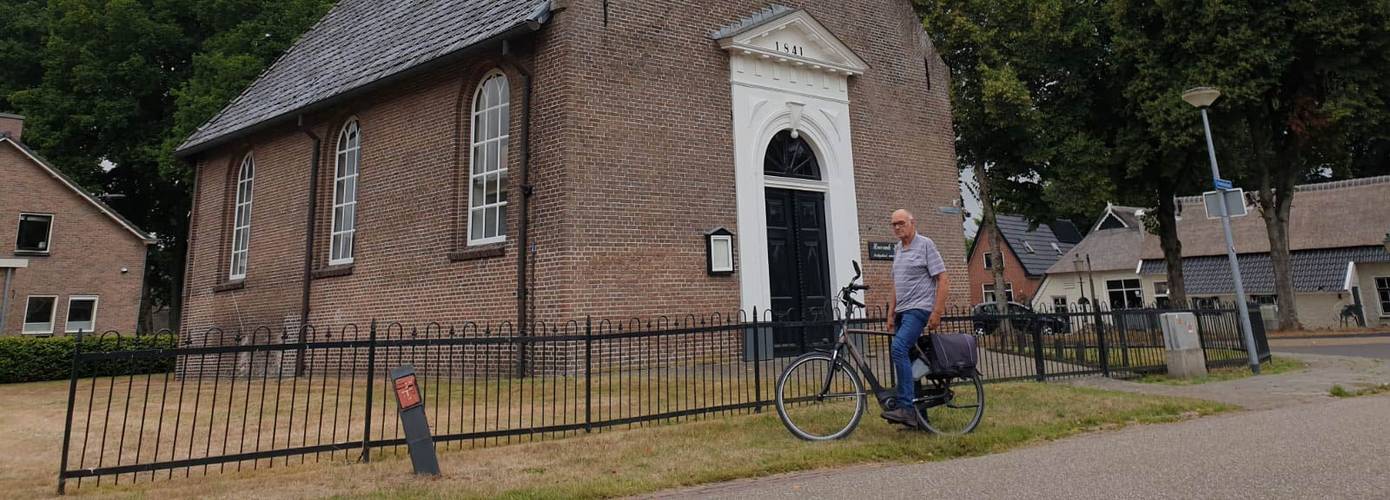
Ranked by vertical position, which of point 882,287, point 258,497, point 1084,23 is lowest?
point 258,497

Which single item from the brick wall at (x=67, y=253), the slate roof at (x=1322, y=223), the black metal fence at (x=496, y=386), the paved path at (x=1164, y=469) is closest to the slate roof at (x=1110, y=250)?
the slate roof at (x=1322, y=223)

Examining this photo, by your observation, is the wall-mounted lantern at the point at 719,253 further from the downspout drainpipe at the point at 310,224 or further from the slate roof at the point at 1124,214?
the slate roof at the point at 1124,214

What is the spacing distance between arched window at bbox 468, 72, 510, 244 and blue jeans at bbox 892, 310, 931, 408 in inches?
306

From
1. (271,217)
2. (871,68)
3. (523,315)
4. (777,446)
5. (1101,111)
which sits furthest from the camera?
(1101,111)

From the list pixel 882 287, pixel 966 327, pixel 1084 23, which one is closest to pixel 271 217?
pixel 882 287

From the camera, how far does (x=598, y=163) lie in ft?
36.0

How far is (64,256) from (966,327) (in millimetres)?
31058

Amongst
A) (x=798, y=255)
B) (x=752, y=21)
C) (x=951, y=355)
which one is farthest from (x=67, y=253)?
(x=951, y=355)

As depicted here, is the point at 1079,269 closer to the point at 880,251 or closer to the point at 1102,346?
the point at 880,251

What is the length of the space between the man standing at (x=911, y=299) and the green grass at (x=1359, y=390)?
19.8 feet

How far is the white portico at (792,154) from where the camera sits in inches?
484

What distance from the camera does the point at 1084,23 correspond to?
2144 cm

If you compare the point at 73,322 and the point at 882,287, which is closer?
the point at 882,287

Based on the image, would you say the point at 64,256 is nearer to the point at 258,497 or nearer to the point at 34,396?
the point at 34,396
